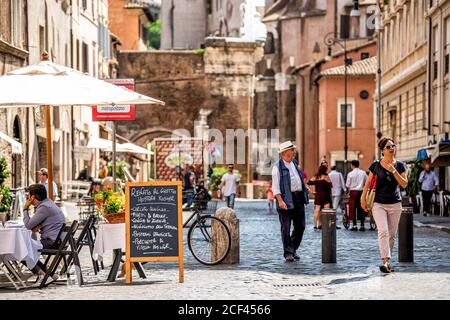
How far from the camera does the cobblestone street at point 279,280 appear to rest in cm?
1291

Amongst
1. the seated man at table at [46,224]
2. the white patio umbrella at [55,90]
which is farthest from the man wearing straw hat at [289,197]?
the seated man at table at [46,224]

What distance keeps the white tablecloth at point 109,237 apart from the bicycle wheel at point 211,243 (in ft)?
7.40

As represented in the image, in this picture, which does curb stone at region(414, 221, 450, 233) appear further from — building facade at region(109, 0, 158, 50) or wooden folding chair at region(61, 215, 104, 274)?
building facade at region(109, 0, 158, 50)

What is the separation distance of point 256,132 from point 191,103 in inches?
1115

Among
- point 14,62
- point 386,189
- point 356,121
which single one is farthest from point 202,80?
point 386,189

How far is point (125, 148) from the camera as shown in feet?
146

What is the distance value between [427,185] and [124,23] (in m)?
46.3

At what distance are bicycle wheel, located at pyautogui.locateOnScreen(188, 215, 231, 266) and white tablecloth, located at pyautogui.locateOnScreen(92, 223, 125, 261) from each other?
226 centimetres

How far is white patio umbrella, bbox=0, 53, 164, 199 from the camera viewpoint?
50.3 feet

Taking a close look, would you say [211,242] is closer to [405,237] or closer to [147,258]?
[405,237]

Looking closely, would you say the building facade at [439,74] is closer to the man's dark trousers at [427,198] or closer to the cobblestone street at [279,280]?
the man's dark trousers at [427,198]
